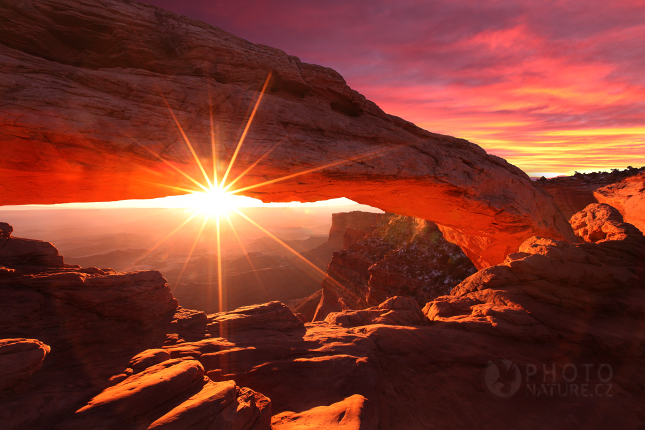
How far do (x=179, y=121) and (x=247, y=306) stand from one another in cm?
689

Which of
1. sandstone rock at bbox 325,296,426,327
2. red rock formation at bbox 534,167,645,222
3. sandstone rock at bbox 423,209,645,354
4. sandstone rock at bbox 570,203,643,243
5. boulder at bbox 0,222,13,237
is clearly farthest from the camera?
red rock formation at bbox 534,167,645,222

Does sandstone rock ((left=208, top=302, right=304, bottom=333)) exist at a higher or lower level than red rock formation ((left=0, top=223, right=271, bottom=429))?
lower

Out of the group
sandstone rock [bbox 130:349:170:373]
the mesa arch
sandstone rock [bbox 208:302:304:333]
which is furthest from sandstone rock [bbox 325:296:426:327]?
sandstone rock [bbox 130:349:170:373]

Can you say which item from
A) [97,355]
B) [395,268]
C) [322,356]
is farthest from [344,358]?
[395,268]

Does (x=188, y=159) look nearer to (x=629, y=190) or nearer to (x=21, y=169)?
(x=21, y=169)

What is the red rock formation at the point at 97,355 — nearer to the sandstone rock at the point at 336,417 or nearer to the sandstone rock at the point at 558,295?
the sandstone rock at the point at 336,417

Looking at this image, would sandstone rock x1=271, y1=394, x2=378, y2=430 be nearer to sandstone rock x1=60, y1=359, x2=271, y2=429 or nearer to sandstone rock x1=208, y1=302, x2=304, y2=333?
sandstone rock x1=60, y1=359, x2=271, y2=429

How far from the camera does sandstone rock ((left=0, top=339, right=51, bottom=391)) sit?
13.1ft

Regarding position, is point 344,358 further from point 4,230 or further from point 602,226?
point 602,226

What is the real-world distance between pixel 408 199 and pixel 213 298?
39774mm

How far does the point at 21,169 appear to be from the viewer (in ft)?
26.2

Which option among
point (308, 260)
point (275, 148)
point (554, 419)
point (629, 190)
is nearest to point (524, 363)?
point (554, 419)

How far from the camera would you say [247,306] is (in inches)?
374

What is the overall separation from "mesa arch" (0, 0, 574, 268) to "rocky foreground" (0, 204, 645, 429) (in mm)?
3326
